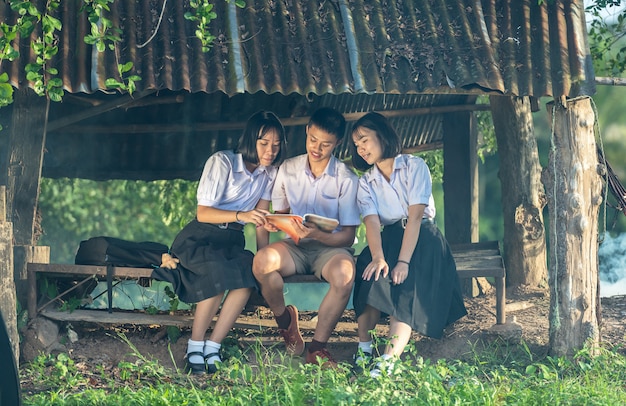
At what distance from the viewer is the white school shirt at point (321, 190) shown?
298 inches

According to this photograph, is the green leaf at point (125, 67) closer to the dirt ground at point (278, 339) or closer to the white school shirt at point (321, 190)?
the white school shirt at point (321, 190)

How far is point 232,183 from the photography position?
299 inches

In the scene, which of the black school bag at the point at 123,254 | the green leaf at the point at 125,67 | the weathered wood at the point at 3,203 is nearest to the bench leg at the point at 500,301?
the black school bag at the point at 123,254

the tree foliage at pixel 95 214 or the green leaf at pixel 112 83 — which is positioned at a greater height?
the green leaf at pixel 112 83

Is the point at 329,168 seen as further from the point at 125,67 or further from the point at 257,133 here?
the point at 125,67

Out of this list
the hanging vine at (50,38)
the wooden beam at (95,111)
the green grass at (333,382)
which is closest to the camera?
the green grass at (333,382)

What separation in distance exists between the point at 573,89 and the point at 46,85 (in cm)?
373

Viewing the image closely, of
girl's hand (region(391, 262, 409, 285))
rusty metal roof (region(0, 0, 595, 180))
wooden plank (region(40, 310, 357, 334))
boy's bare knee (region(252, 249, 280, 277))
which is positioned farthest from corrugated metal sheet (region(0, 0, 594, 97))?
wooden plank (region(40, 310, 357, 334))

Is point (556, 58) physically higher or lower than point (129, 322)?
higher

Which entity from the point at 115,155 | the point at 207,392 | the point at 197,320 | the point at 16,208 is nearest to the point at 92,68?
the point at 16,208

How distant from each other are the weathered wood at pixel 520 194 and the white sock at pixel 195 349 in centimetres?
369

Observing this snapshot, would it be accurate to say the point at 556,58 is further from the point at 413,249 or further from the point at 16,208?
the point at 16,208

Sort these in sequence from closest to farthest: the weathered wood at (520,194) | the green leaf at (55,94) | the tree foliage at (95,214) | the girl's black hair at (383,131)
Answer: the green leaf at (55,94)
the girl's black hair at (383,131)
the weathered wood at (520,194)
the tree foliage at (95,214)

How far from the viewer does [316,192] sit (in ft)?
24.9
